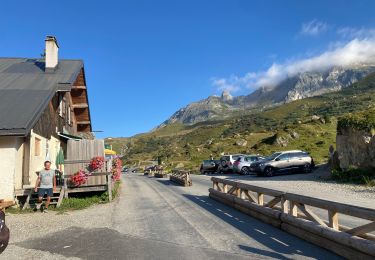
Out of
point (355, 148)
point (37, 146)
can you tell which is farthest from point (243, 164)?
point (37, 146)

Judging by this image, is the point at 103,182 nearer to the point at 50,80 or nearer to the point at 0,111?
the point at 0,111

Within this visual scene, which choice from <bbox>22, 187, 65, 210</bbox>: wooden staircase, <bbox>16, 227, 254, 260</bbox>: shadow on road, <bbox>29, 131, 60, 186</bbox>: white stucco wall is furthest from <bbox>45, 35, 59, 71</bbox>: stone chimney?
<bbox>16, 227, 254, 260</bbox>: shadow on road

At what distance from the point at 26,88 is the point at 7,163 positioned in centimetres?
460

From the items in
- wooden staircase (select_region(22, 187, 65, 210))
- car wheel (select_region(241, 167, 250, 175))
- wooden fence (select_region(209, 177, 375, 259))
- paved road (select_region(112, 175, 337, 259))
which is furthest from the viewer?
car wheel (select_region(241, 167, 250, 175))

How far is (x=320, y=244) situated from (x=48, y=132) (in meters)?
13.7

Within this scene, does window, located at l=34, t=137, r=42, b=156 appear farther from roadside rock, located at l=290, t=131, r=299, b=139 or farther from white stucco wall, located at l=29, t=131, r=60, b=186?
roadside rock, located at l=290, t=131, r=299, b=139

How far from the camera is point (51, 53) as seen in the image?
21.2 metres

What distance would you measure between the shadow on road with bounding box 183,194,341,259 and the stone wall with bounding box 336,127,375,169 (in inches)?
486

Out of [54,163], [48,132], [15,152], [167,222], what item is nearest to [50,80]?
[48,132]

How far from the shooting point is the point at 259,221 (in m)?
10.8

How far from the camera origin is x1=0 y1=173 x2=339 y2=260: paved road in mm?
7504

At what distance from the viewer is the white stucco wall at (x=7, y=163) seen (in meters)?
13.9

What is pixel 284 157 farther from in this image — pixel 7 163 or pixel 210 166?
pixel 7 163

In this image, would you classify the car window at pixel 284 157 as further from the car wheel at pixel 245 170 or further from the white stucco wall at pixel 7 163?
the white stucco wall at pixel 7 163
